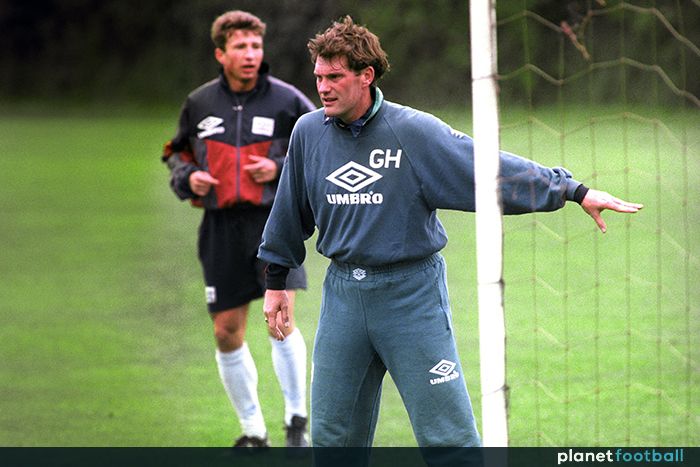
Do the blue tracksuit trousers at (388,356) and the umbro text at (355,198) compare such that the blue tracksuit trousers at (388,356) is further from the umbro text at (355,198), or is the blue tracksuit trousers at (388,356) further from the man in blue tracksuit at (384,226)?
the umbro text at (355,198)

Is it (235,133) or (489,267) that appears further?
(235,133)

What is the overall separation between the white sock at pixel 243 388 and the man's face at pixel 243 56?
1591mm

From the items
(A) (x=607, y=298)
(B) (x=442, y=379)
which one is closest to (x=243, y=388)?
(B) (x=442, y=379)

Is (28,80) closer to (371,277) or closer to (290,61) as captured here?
(290,61)

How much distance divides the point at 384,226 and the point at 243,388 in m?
2.47

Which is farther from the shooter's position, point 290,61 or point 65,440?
point 290,61

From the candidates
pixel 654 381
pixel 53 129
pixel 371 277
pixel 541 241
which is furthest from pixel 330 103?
pixel 53 129

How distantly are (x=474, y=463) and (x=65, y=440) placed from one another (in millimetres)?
3484

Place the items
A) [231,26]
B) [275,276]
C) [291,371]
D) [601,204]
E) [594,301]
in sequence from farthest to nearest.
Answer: [594,301], [231,26], [291,371], [275,276], [601,204]

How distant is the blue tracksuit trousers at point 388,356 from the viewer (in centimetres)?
514

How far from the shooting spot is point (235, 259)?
24.5 feet

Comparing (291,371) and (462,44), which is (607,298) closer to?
(291,371)

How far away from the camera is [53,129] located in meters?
38.2

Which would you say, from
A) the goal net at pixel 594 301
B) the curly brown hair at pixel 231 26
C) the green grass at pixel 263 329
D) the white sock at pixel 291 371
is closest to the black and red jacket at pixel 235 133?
Result: the curly brown hair at pixel 231 26
